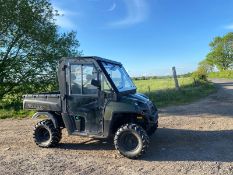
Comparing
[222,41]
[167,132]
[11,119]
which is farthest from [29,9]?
[222,41]

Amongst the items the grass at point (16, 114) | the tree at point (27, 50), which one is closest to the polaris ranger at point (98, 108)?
the grass at point (16, 114)

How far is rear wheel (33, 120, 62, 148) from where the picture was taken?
7.84 m

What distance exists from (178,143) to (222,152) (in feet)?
3.98

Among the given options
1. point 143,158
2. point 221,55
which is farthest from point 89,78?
point 221,55

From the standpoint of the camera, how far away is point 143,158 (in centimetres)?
688

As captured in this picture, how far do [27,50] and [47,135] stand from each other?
39.8ft

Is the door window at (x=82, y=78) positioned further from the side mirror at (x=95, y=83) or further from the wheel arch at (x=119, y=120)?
the wheel arch at (x=119, y=120)

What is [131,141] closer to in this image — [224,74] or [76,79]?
[76,79]

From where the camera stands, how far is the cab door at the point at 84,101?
7.30m

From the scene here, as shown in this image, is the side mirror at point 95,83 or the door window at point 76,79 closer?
the side mirror at point 95,83

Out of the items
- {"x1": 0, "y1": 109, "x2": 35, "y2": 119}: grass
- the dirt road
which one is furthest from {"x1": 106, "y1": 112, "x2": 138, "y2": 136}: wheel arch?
{"x1": 0, "y1": 109, "x2": 35, "y2": 119}: grass

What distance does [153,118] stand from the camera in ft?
24.0

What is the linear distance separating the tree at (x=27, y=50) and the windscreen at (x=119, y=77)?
1146 centimetres

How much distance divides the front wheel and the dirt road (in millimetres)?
175
